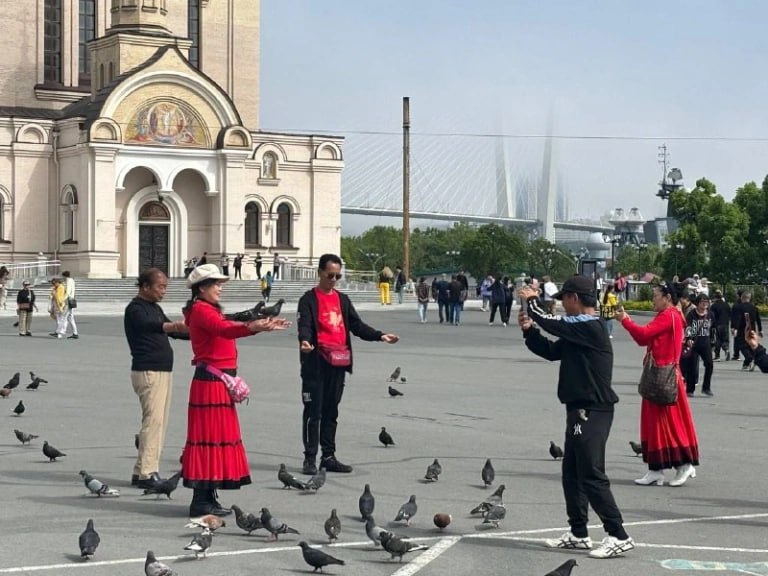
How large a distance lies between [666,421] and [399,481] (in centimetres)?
229

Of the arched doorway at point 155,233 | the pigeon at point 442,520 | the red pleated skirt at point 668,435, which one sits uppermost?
the arched doorway at point 155,233

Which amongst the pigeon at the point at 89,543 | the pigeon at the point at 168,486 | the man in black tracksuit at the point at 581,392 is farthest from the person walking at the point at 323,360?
the pigeon at the point at 89,543

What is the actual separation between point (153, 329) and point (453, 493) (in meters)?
2.62

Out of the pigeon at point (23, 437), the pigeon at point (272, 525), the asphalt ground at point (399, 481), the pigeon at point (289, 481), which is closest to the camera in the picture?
the asphalt ground at point (399, 481)

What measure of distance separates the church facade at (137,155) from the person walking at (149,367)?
4843 centimetres

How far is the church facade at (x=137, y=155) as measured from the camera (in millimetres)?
61094

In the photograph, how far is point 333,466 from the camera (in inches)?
512

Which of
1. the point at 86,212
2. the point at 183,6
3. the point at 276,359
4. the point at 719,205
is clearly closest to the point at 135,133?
the point at 86,212

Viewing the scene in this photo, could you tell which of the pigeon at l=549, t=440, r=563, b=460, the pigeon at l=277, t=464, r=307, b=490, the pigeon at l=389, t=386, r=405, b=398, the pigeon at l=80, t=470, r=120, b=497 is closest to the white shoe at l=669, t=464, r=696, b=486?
the pigeon at l=549, t=440, r=563, b=460

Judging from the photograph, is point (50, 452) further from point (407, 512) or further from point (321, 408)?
point (407, 512)

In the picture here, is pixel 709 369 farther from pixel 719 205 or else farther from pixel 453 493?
pixel 719 205

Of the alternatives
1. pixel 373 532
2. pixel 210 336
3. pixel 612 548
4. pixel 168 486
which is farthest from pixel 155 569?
pixel 168 486

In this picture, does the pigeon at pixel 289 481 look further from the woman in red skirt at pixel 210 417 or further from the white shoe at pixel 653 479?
the white shoe at pixel 653 479

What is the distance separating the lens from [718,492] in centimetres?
1225
